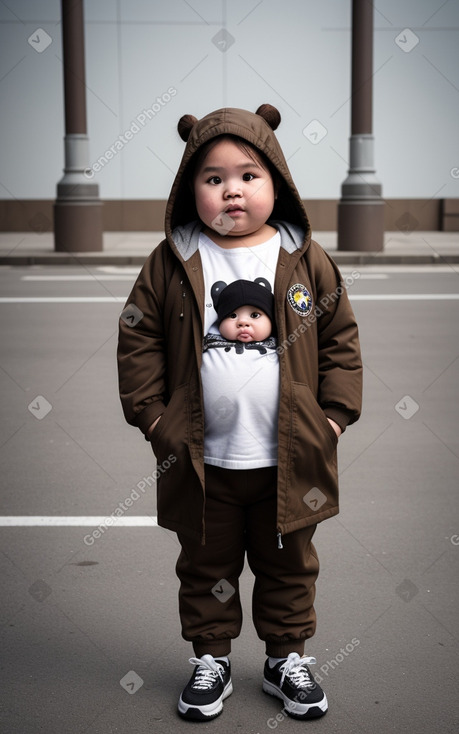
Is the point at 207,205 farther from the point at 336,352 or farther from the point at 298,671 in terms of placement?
the point at 298,671

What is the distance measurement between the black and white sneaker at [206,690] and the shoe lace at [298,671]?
0.18 meters

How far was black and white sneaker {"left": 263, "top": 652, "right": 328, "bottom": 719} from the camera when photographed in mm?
2883

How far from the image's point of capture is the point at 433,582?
382 centimetres

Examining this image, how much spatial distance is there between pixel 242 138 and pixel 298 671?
1.52m

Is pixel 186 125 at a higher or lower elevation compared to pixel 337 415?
higher

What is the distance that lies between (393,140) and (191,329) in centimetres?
1841

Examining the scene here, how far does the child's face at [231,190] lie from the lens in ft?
8.99

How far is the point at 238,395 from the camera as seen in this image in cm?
275

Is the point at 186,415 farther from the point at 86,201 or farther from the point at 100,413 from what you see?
the point at 86,201
